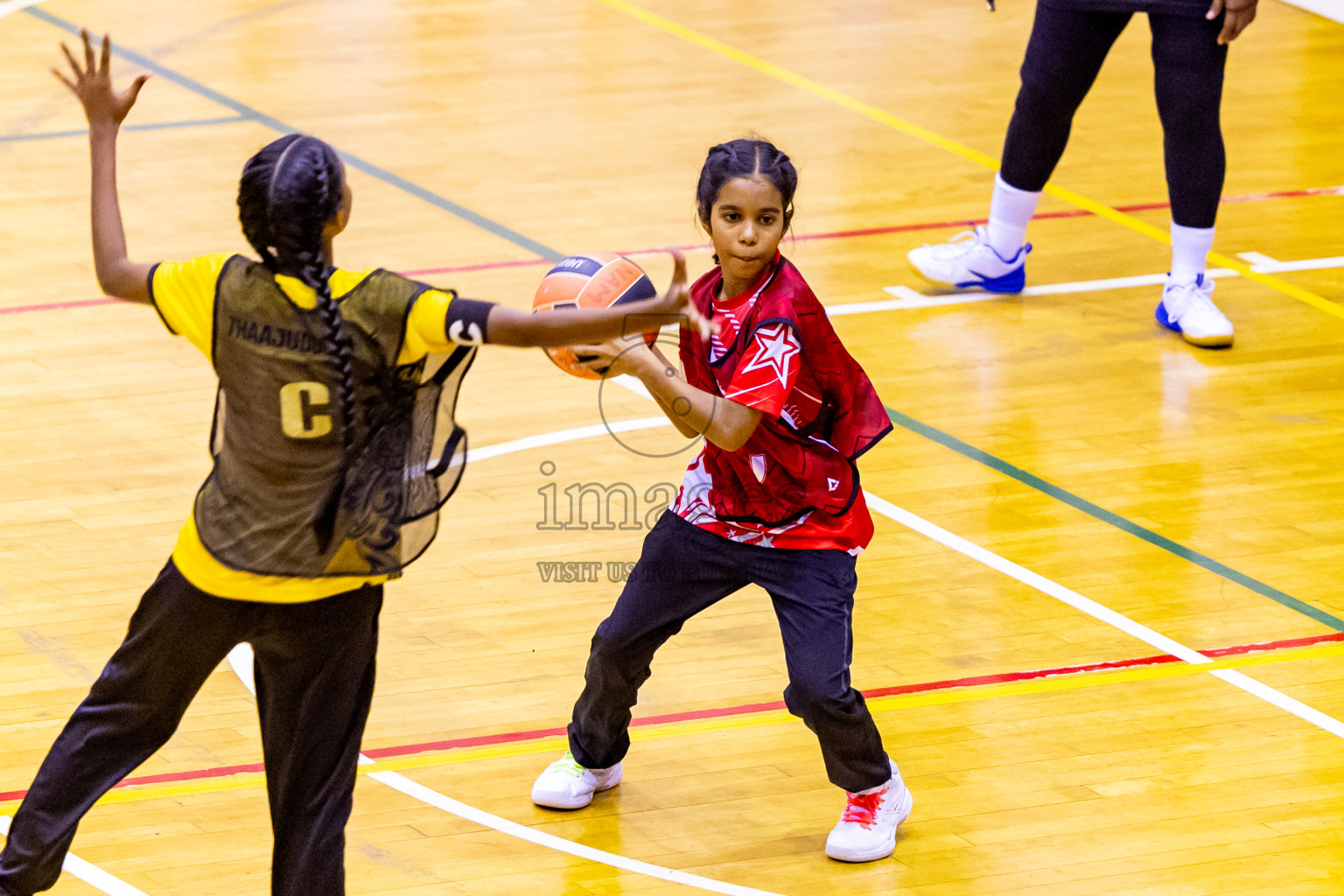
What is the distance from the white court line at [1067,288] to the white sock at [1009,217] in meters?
0.23

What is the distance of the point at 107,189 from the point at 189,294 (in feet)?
0.80

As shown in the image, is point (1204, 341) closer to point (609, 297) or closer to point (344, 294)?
point (609, 297)

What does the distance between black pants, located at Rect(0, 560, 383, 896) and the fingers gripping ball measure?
0.80 metres

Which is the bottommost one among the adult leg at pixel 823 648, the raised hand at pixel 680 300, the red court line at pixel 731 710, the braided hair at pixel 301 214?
the red court line at pixel 731 710

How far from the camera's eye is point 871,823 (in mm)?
3840

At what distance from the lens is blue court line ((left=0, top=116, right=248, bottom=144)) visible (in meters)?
8.29

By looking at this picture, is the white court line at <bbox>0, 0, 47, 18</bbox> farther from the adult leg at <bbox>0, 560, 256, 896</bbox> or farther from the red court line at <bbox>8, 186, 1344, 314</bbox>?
the adult leg at <bbox>0, 560, 256, 896</bbox>

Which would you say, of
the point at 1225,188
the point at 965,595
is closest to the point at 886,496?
the point at 965,595

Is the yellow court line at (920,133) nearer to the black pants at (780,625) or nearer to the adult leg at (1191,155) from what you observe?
the adult leg at (1191,155)

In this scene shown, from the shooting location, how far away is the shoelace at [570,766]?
13.1ft

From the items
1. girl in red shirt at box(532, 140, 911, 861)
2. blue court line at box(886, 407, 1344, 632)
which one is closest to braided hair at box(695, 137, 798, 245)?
girl in red shirt at box(532, 140, 911, 861)

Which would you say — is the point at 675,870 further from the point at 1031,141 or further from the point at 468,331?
the point at 1031,141

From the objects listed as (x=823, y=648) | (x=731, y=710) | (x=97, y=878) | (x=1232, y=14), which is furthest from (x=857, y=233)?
(x=97, y=878)

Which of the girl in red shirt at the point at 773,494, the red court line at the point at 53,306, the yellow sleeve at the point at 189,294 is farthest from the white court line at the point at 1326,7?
the yellow sleeve at the point at 189,294
